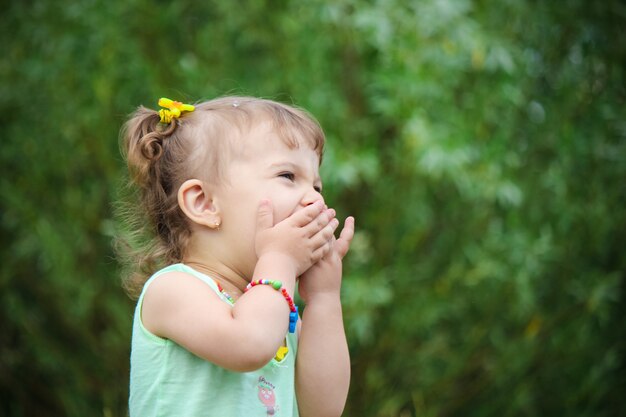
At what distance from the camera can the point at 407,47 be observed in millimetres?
3539

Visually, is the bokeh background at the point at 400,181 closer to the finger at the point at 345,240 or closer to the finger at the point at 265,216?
the finger at the point at 345,240

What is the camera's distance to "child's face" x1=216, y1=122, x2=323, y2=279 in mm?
1812

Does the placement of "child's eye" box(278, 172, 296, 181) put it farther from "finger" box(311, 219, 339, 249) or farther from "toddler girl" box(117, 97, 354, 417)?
"finger" box(311, 219, 339, 249)

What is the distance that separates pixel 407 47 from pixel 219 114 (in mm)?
1760

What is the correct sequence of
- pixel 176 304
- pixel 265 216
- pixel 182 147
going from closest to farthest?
1. pixel 176 304
2. pixel 265 216
3. pixel 182 147

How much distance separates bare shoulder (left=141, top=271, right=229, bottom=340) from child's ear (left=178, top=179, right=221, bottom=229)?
0.53 feet

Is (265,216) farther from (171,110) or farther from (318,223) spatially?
(171,110)

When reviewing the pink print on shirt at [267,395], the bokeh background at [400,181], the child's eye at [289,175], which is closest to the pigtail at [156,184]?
the child's eye at [289,175]

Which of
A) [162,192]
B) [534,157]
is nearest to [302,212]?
[162,192]

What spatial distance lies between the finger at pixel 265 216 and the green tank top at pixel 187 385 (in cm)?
15

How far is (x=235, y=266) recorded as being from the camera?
72.6 inches

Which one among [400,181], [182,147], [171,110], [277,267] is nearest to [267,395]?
[277,267]

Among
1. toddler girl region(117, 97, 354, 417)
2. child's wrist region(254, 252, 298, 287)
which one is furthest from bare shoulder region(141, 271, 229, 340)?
child's wrist region(254, 252, 298, 287)

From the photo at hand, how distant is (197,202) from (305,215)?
10.1 inches
